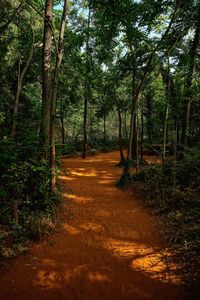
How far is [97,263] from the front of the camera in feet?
17.0

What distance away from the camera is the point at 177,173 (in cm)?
954

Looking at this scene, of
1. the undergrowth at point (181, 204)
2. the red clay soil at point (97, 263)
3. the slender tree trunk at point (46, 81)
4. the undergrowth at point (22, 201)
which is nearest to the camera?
the red clay soil at point (97, 263)

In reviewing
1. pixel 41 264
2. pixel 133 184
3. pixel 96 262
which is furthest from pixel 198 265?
pixel 133 184

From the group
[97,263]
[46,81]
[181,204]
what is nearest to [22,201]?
[97,263]

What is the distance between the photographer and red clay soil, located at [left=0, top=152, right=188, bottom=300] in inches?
171

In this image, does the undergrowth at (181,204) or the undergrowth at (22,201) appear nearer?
the undergrowth at (181,204)

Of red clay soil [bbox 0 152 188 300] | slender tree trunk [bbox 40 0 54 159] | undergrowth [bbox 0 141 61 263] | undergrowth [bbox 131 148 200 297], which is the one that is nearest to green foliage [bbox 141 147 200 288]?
undergrowth [bbox 131 148 200 297]

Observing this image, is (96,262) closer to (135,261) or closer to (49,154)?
(135,261)

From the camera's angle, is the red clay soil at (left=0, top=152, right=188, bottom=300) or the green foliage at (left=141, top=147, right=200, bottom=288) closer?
the red clay soil at (left=0, top=152, right=188, bottom=300)

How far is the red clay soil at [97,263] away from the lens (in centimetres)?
433

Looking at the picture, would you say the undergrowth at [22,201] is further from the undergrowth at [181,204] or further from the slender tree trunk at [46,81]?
the undergrowth at [181,204]

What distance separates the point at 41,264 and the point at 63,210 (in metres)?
2.69

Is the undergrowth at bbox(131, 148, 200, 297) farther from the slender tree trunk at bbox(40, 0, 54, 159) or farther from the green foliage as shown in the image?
the slender tree trunk at bbox(40, 0, 54, 159)

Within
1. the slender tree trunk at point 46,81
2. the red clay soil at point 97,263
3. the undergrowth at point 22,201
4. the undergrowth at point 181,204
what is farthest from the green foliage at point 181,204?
the slender tree trunk at point 46,81
